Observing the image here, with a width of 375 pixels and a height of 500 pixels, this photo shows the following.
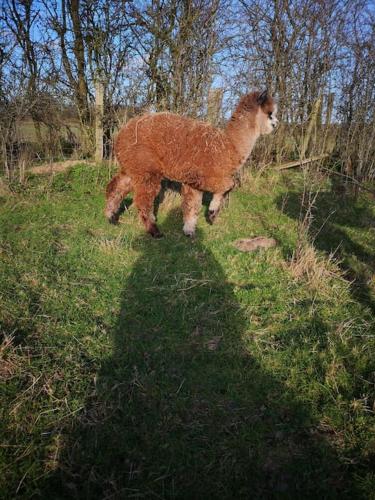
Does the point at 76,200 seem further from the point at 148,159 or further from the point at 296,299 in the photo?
the point at 296,299

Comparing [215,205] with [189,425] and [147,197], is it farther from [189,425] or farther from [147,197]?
[189,425]

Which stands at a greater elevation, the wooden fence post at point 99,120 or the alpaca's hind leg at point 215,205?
the wooden fence post at point 99,120

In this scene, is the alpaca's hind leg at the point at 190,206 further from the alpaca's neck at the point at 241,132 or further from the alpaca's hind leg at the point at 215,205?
the alpaca's neck at the point at 241,132

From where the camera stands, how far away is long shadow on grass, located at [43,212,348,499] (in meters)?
1.99

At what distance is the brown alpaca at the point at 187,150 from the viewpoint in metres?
5.00

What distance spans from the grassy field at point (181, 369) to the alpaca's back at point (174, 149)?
1073 mm

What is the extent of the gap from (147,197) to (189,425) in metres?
3.50

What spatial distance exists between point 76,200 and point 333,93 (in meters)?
7.45

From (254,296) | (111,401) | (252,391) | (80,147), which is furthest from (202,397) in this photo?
(80,147)

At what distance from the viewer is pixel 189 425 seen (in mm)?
2309

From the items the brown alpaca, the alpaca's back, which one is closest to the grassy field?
the brown alpaca

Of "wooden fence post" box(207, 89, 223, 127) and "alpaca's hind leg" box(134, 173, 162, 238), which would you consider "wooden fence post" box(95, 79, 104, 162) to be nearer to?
"wooden fence post" box(207, 89, 223, 127)

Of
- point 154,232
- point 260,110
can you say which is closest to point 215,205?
point 154,232

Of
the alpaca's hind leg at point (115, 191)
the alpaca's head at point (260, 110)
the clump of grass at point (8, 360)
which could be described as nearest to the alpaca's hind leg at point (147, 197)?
the alpaca's hind leg at point (115, 191)
